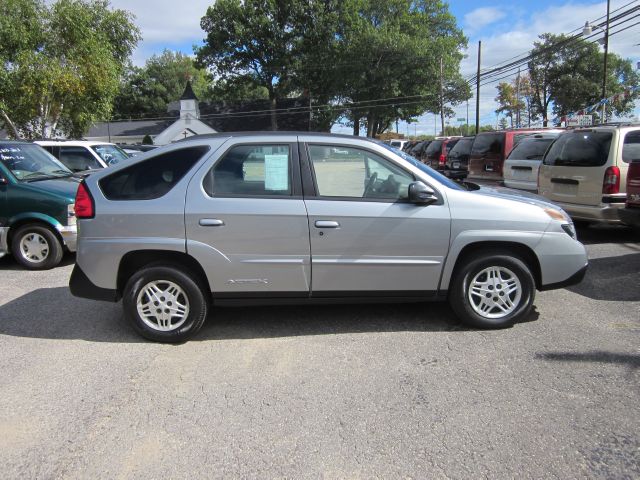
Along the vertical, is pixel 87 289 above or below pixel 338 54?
below

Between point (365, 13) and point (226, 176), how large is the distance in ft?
190

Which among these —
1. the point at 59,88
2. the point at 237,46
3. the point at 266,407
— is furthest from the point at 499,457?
the point at 237,46

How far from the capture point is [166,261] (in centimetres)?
432

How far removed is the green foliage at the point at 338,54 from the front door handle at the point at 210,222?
4977 cm

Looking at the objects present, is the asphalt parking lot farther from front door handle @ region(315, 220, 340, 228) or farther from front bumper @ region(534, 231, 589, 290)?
front door handle @ region(315, 220, 340, 228)

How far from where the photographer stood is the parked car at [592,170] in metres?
7.45

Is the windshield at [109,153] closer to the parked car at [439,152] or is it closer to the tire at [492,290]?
the tire at [492,290]

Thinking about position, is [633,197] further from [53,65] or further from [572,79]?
[572,79]

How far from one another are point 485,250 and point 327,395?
6.60ft

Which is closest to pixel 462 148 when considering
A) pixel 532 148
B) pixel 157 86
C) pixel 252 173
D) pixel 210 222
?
pixel 532 148

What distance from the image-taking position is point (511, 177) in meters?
Result: 10.5

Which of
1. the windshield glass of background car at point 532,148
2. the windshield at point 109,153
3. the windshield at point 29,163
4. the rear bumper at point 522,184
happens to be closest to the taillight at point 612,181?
the rear bumper at point 522,184

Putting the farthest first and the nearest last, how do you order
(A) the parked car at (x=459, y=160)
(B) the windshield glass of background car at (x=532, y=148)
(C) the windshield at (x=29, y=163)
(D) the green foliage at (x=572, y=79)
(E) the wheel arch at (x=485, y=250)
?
(D) the green foliage at (x=572, y=79), (A) the parked car at (x=459, y=160), (B) the windshield glass of background car at (x=532, y=148), (C) the windshield at (x=29, y=163), (E) the wheel arch at (x=485, y=250)

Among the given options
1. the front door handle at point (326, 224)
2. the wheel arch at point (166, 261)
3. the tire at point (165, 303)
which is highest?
the front door handle at point (326, 224)
